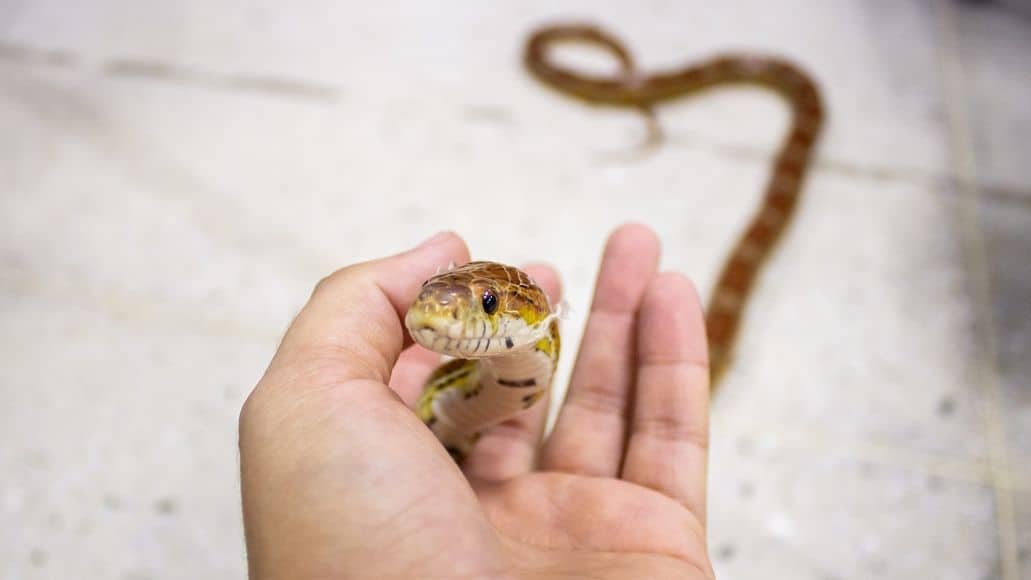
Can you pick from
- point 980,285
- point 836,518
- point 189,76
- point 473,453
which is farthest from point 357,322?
point 189,76

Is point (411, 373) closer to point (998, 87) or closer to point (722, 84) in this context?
point (722, 84)

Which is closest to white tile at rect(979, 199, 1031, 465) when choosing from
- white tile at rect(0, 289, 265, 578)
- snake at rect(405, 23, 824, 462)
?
snake at rect(405, 23, 824, 462)

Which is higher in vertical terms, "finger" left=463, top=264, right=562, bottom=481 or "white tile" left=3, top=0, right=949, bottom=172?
"white tile" left=3, top=0, right=949, bottom=172

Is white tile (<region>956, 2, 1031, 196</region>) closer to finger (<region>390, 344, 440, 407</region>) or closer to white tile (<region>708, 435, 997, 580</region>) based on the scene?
white tile (<region>708, 435, 997, 580</region>)

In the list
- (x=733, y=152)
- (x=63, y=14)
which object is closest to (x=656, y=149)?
(x=733, y=152)

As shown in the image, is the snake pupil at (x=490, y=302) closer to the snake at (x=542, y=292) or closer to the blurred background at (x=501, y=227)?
the snake at (x=542, y=292)

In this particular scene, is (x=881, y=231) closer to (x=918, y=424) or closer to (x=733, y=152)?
(x=733, y=152)
